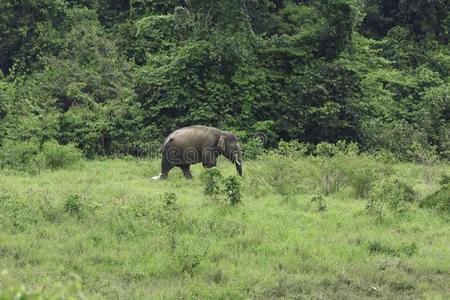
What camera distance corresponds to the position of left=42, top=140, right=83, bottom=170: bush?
1728 centimetres

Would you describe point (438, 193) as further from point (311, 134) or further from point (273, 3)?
point (273, 3)

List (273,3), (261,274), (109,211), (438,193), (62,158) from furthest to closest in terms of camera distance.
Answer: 1. (273,3)
2. (62,158)
3. (438,193)
4. (109,211)
5. (261,274)

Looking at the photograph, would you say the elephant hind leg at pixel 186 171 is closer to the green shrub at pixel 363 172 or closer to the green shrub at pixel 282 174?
the green shrub at pixel 282 174

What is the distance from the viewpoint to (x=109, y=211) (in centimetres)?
1120

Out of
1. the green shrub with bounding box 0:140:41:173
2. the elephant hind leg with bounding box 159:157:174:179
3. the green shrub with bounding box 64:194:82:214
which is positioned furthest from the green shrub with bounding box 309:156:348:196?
the green shrub with bounding box 0:140:41:173

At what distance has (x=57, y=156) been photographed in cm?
1741

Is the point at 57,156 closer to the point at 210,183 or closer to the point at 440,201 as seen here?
the point at 210,183

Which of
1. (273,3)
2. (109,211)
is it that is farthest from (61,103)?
(109,211)

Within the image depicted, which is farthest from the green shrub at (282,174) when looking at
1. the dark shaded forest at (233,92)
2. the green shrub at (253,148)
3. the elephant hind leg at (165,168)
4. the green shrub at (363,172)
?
the green shrub at (253,148)

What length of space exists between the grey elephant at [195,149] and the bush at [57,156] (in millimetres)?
2238

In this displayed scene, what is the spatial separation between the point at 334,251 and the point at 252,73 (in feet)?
46.1

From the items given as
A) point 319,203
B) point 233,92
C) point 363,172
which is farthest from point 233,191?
point 233,92

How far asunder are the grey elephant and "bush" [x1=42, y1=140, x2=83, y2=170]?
2238mm

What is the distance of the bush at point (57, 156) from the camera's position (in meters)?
17.3
